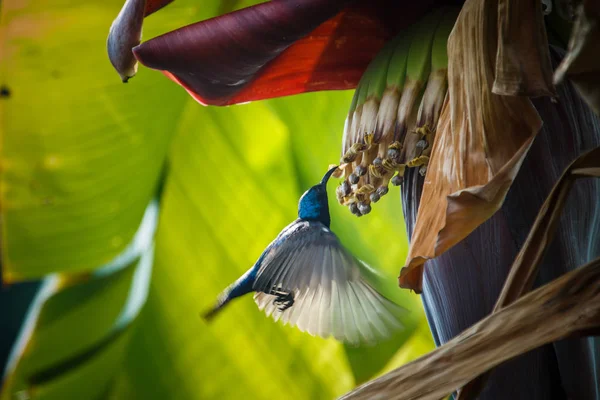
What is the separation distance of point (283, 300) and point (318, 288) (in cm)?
2

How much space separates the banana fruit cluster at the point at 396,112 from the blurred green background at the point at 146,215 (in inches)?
6.4

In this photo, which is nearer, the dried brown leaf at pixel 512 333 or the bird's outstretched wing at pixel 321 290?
the dried brown leaf at pixel 512 333

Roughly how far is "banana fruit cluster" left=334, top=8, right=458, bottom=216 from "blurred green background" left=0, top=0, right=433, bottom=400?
163 mm

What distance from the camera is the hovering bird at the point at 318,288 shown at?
0.96 feet

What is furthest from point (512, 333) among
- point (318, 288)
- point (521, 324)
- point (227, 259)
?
point (227, 259)

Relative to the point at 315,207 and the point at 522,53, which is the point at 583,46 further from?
the point at 315,207

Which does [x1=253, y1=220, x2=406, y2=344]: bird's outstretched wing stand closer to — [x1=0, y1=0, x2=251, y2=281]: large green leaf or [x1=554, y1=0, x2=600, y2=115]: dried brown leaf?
[x1=554, y1=0, x2=600, y2=115]: dried brown leaf

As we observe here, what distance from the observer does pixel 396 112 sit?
0.96ft

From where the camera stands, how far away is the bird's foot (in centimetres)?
29

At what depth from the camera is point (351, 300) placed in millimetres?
302

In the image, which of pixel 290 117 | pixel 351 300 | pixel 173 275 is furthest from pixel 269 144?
pixel 351 300

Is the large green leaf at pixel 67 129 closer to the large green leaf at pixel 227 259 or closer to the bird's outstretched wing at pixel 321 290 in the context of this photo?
the large green leaf at pixel 227 259

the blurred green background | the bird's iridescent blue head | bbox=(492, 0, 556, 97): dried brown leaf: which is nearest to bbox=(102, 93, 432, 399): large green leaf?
the blurred green background

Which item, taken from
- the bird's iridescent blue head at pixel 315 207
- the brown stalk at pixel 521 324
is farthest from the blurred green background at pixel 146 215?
the brown stalk at pixel 521 324
